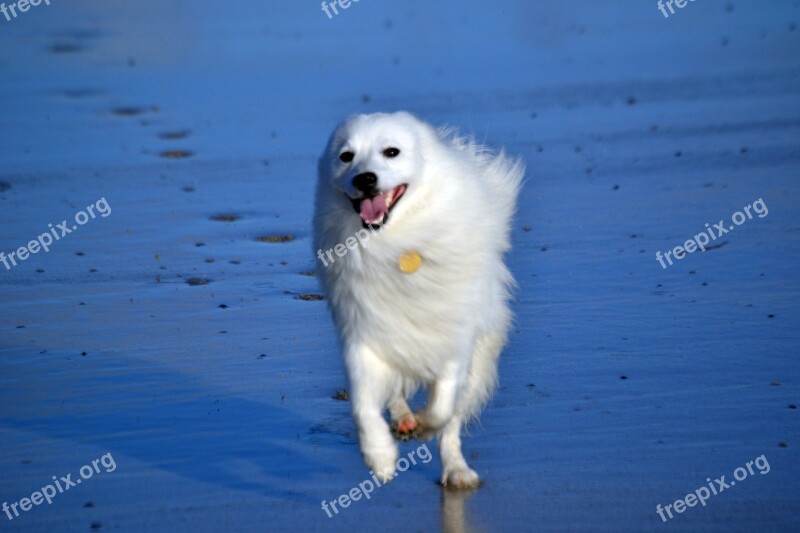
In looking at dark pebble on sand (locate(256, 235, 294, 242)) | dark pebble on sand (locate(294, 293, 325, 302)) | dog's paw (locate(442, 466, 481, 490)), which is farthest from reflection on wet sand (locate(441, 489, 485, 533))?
dark pebble on sand (locate(256, 235, 294, 242))

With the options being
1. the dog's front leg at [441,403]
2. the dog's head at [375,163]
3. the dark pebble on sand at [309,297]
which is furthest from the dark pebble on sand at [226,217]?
the dog's front leg at [441,403]

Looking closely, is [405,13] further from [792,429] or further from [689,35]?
[792,429]

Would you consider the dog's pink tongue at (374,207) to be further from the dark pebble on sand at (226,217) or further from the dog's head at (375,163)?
the dark pebble on sand at (226,217)

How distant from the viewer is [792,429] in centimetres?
612

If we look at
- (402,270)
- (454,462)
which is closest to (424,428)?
(454,462)

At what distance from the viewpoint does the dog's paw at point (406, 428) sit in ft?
19.4

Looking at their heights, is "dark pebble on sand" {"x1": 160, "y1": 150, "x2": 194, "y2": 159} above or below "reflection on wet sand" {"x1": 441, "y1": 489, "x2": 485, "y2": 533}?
below

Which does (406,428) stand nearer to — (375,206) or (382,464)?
(382,464)

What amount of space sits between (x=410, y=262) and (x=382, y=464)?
799mm

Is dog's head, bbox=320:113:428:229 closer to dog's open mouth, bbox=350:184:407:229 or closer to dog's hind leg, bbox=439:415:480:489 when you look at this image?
dog's open mouth, bbox=350:184:407:229

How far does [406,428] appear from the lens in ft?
19.4

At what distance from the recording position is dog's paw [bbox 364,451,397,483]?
221 inches

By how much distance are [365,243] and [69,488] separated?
152 cm

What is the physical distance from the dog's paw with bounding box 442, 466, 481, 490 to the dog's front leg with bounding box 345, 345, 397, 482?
0.35m
